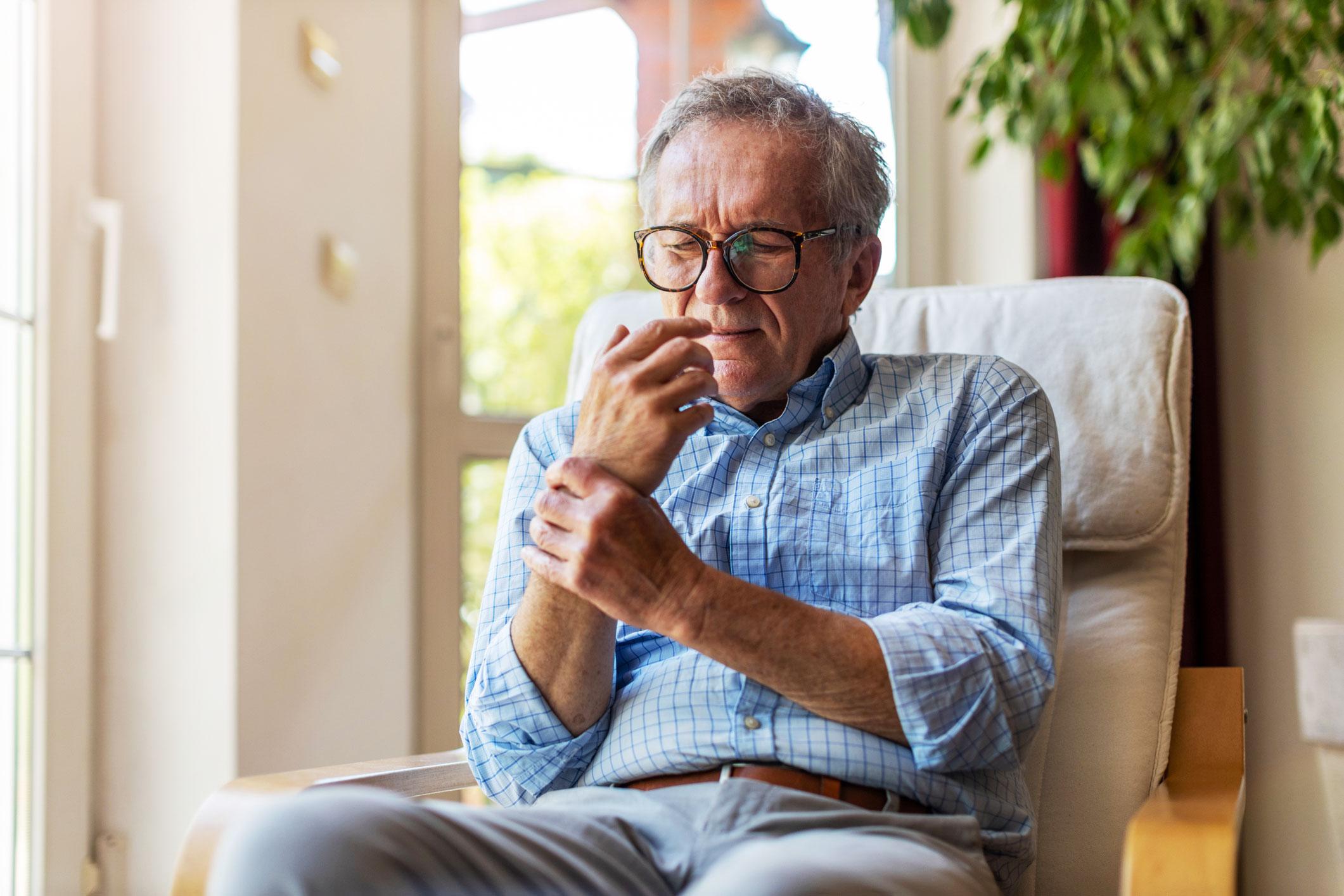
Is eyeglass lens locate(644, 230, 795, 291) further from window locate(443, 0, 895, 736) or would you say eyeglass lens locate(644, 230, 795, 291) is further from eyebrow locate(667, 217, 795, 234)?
window locate(443, 0, 895, 736)

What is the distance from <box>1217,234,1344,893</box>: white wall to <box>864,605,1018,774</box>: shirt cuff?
163 cm

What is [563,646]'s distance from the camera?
4.05 feet

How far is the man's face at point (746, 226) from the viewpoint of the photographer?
1358mm

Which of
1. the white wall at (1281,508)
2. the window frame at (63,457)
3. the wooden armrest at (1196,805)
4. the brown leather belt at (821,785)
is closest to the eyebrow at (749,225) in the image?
the brown leather belt at (821,785)

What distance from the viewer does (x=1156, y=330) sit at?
158 centimetres

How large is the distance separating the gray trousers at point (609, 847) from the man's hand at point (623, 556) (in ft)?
0.53

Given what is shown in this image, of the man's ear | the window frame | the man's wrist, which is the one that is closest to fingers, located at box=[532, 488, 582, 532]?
the man's wrist

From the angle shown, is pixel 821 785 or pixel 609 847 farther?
pixel 821 785

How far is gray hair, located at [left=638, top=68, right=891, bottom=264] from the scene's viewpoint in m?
1.40

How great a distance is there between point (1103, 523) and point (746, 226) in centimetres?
57

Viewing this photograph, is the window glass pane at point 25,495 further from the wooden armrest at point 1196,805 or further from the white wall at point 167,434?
the wooden armrest at point 1196,805

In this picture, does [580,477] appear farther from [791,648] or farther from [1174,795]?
[1174,795]

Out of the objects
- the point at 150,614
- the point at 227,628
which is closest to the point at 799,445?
the point at 227,628

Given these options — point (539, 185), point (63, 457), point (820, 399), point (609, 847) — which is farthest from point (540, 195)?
point (609, 847)
